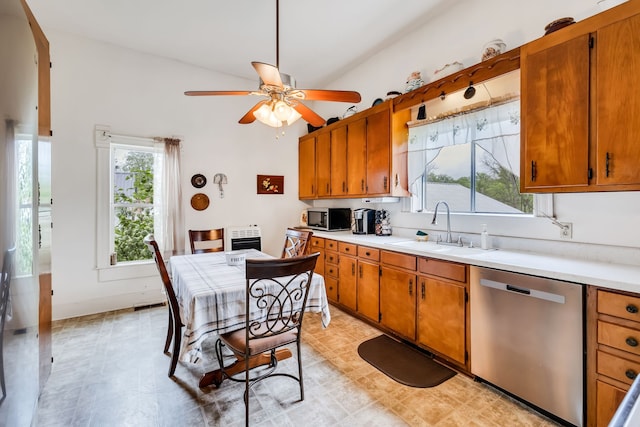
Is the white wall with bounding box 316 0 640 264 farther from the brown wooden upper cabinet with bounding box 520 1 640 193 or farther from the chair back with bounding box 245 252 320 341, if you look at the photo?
the chair back with bounding box 245 252 320 341

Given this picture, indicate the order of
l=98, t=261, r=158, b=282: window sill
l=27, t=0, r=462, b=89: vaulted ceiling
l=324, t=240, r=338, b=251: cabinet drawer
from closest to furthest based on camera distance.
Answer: l=27, t=0, r=462, b=89: vaulted ceiling
l=98, t=261, r=158, b=282: window sill
l=324, t=240, r=338, b=251: cabinet drawer

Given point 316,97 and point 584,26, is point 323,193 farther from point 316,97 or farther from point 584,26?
point 584,26

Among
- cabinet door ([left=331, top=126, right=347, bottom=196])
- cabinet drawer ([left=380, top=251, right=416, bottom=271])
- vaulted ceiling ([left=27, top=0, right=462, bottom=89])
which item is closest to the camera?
cabinet drawer ([left=380, top=251, right=416, bottom=271])

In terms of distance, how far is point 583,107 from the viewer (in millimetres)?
1714

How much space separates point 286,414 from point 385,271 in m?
1.53

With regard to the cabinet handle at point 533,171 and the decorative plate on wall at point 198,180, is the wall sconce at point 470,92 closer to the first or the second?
the cabinet handle at point 533,171

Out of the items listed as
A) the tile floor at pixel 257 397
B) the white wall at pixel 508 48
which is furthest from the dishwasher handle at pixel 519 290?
the tile floor at pixel 257 397

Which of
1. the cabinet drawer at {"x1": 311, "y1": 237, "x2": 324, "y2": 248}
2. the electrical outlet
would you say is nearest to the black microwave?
the cabinet drawer at {"x1": 311, "y1": 237, "x2": 324, "y2": 248}

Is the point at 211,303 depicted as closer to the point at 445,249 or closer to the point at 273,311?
the point at 273,311

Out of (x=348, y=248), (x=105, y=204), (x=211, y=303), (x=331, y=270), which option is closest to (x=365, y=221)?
(x=348, y=248)

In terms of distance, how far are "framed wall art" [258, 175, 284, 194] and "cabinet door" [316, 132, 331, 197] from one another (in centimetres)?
70

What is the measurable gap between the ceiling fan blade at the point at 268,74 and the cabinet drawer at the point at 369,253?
6.09 feet

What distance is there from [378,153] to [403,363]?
2.19 meters

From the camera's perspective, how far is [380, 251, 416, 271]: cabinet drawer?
8.29 ft
